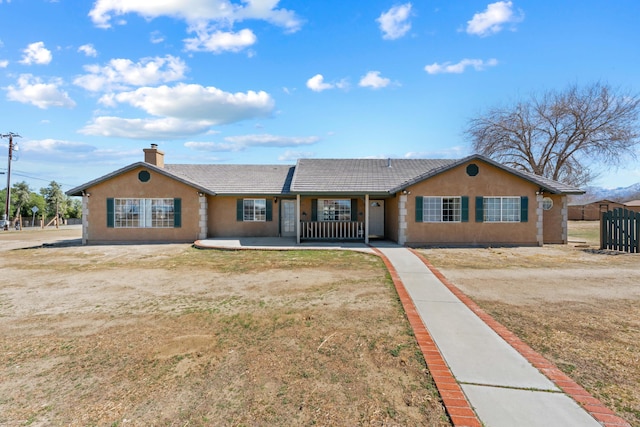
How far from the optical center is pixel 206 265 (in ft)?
32.8

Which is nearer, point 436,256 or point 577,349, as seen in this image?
point 577,349

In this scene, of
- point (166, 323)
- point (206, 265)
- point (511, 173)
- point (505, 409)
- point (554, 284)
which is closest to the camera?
point (505, 409)

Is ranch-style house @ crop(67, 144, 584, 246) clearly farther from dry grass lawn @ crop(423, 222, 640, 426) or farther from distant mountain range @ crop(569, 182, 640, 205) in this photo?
distant mountain range @ crop(569, 182, 640, 205)

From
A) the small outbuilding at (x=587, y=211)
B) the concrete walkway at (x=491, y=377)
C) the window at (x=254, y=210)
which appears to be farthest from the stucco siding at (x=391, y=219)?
the small outbuilding at (x=587, y=211)

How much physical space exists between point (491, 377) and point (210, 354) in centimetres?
321

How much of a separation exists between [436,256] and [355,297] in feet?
20.9

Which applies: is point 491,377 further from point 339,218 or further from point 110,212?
point 110,212

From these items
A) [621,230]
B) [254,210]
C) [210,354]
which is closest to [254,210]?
[254,210]

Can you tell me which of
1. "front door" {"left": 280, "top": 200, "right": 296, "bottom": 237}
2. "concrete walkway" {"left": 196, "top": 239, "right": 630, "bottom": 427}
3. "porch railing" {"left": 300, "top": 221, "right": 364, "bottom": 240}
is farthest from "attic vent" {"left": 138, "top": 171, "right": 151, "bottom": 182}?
"concrete walkway" {"left": 196, "top": 239, "right": 630, "bottom": 427}

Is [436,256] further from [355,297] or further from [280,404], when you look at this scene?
[280,404]

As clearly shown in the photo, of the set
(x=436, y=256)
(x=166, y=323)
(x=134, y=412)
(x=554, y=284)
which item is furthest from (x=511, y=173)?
(x=134, y=412)

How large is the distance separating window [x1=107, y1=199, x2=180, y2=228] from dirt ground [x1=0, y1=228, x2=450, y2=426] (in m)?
8.18

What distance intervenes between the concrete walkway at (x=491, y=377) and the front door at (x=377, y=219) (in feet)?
40.1

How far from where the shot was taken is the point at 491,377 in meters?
3.32
